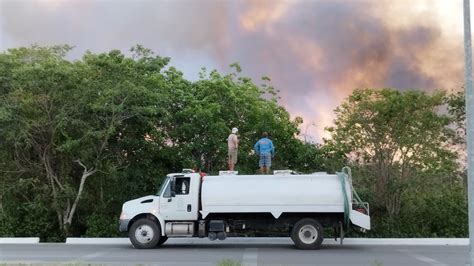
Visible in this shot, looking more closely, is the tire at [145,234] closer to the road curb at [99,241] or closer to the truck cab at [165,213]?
the truck cab at [165,213]

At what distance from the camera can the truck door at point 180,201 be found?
64.0ft

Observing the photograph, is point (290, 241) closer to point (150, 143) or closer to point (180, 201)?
point (180, 201)

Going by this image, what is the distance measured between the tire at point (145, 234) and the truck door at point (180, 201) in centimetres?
51

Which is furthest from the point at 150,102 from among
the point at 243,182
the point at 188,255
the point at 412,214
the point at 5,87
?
the point at 412,214

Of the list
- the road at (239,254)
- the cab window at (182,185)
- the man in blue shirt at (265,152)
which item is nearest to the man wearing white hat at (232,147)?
the man in blue shirt at (265,152)

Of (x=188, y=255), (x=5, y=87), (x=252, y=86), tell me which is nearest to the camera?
(x=188, y=255)

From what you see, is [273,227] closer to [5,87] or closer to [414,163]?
[414,163]

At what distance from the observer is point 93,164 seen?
2650 cm

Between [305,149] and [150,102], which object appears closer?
[150,102]

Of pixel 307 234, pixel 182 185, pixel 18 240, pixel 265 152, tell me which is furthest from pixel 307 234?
pixel 18 240

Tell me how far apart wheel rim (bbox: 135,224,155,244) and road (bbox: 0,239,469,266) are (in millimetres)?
426

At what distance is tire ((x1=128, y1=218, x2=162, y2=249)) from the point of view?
19500 mm

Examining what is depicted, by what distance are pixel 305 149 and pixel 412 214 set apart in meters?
5.71

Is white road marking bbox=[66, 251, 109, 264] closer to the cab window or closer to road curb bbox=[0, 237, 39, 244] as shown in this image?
the cab window
